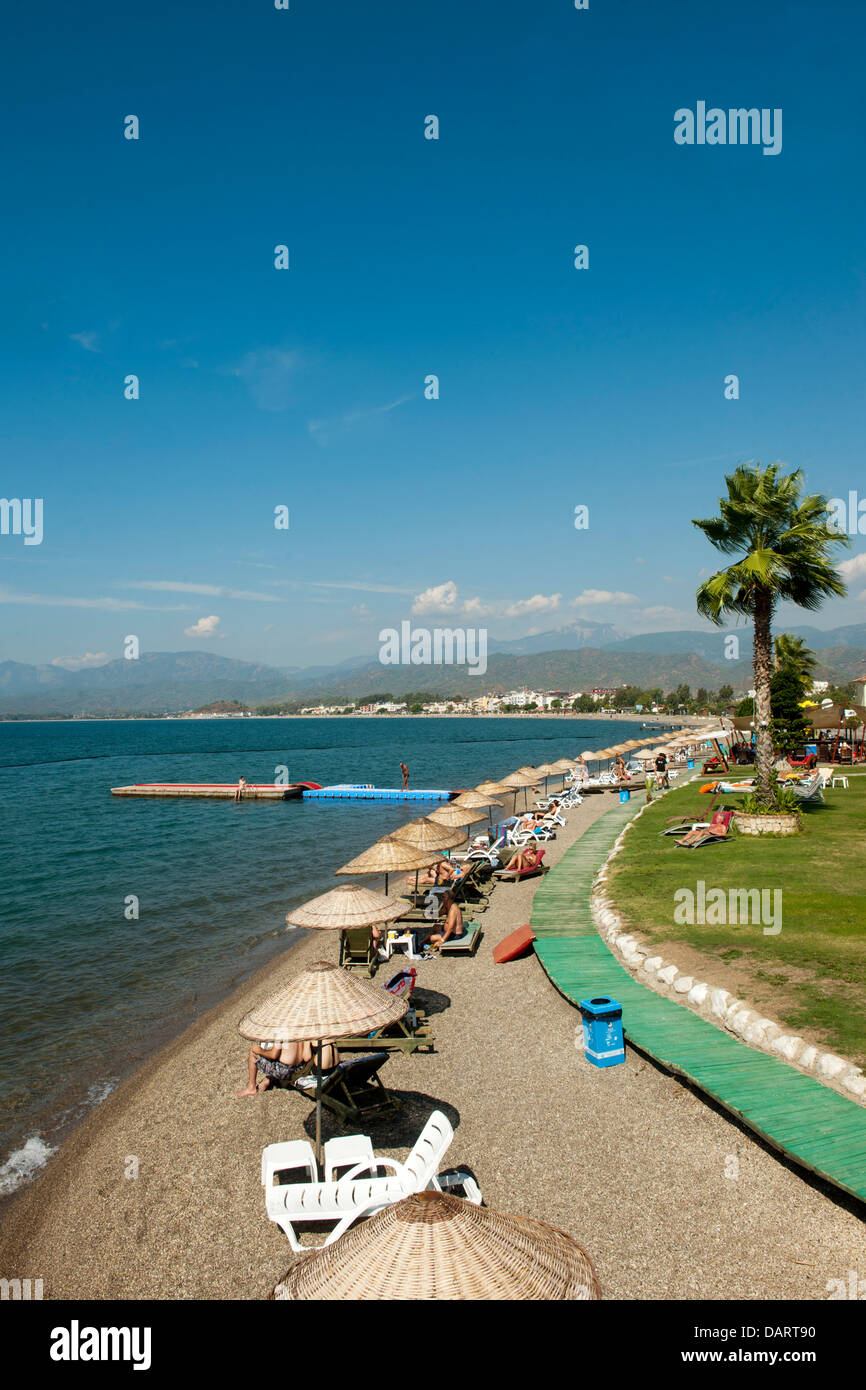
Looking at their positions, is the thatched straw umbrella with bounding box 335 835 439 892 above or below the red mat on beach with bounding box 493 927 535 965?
above

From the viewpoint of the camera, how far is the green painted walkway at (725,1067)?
6.48 metres

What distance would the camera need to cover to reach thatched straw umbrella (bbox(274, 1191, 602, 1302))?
3.36 meters

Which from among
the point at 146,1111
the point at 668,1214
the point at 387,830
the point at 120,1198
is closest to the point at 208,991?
the point at 146,1111

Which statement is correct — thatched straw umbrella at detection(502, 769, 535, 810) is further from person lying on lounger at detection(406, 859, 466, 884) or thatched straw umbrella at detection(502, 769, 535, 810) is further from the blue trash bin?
the blue trash bin

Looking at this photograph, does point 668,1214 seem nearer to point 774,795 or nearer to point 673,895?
point 673,895

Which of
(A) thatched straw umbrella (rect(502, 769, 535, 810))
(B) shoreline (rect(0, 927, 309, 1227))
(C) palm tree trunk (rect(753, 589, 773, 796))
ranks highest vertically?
(C) palm tree trunk (rect(753, 589, 773, 796))

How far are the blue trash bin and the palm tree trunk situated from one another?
1269 centimetres

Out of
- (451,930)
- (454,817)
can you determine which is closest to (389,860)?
(451,930)

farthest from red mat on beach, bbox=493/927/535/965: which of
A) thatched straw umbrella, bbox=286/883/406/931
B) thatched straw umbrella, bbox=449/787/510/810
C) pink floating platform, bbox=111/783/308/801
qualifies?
pink floating platform, bbox=111/783/308/801

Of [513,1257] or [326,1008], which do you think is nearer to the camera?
[513,1257]

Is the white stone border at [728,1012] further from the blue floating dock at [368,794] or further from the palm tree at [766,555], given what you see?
the blue floating dock at [368,794]

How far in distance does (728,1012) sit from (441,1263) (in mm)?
7166
